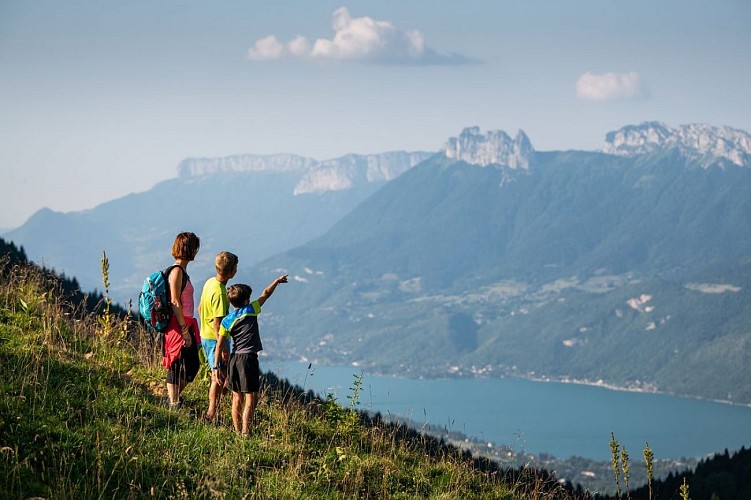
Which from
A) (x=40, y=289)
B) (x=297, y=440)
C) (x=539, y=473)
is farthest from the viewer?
(x=40, y=289)

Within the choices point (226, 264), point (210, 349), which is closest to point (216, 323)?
point (210, 349)

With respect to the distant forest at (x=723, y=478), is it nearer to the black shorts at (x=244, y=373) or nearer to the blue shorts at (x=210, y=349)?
the blue shorts at (x=210, y=349)

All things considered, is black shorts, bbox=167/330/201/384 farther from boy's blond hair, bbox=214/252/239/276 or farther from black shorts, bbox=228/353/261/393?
boy's blond hair, bbox=214/252/239/276

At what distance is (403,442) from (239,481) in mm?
3192

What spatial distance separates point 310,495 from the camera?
8.23 m

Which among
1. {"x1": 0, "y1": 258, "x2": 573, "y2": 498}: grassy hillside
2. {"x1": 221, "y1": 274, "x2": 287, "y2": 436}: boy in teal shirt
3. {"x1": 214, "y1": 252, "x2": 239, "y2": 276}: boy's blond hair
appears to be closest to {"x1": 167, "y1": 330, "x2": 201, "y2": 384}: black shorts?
{"x1": 0, "y1": 258, "x2": 573, "y2": 498}: grassy hillside

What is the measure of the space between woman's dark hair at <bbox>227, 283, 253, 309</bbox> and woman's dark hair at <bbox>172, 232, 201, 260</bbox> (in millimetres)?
574

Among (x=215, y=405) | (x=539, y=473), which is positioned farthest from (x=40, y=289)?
(x=539, y=473)

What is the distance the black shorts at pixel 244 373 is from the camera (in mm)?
9695

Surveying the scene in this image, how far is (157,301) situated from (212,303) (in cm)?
61

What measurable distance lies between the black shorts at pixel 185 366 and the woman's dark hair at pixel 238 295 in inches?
27.3

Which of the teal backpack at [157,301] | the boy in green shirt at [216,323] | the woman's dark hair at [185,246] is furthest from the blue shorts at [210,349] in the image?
the woman's dark hair at [185,246]

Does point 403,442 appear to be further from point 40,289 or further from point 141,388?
point 40,289

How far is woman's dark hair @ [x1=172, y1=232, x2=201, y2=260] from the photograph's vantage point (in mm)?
10023
